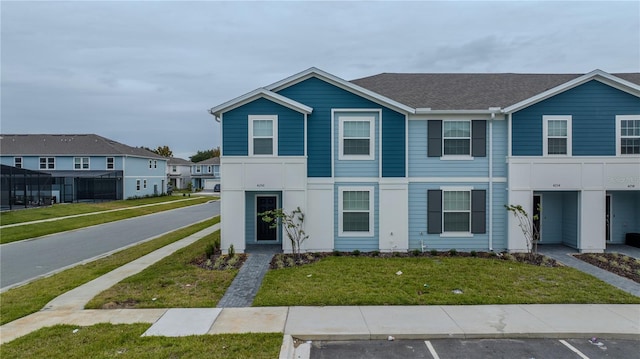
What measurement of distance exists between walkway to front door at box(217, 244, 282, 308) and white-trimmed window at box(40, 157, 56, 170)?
36926 millimetres

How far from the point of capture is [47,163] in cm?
3894

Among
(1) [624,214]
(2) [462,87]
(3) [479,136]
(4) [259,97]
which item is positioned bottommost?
(1) [624,214]

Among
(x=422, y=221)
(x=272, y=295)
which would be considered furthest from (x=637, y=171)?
(x=272, y=295)

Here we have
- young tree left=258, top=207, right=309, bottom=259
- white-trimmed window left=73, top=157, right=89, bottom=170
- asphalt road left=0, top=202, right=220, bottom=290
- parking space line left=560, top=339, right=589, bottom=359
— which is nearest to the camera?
parking space line left=560, top=339, right=589, bottom=359

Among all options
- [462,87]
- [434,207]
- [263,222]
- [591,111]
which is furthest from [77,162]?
[591,111]

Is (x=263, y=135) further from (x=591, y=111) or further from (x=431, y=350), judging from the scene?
(x=591, y=111)

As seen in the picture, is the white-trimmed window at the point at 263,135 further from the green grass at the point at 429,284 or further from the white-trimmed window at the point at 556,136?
the white-trimmed window at the point at 556,136

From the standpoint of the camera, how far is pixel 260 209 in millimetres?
14602

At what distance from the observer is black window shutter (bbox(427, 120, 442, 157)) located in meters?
13.6

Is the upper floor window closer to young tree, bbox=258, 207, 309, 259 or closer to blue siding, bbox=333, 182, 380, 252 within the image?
blue siding, bbox=333, 182, 380, 252

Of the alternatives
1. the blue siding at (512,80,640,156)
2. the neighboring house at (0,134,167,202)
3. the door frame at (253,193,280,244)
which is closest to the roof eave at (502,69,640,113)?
the blue siding at (512,80,640,156)

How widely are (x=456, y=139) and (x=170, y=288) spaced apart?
11.2m

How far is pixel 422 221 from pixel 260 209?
21.5 ft

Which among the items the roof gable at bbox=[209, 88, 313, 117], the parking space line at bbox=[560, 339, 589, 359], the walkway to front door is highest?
the roof gable at bbox=[209, 88, 313, 117]
